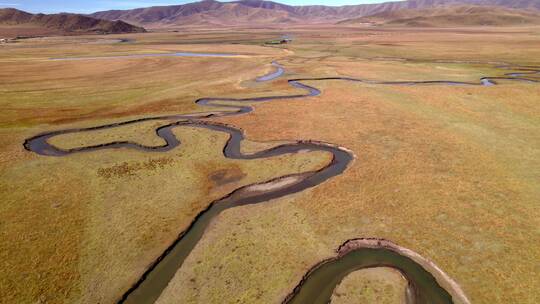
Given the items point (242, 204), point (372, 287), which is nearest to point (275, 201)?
point (242, 204)

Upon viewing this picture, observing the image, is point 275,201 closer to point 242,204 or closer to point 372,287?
point 242,204

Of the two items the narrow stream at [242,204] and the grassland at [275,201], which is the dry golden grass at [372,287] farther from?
the grassland at [275,201]

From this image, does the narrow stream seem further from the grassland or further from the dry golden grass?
the grassland

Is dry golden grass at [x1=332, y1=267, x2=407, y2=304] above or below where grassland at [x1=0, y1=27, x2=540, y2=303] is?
below

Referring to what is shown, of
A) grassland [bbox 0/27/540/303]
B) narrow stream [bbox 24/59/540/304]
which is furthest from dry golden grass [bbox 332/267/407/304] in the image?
grassland [bbox 0/27/540/303]

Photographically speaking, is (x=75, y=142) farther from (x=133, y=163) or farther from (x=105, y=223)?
(x=105, y=223)

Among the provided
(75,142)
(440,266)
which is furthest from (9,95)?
(440,266)
